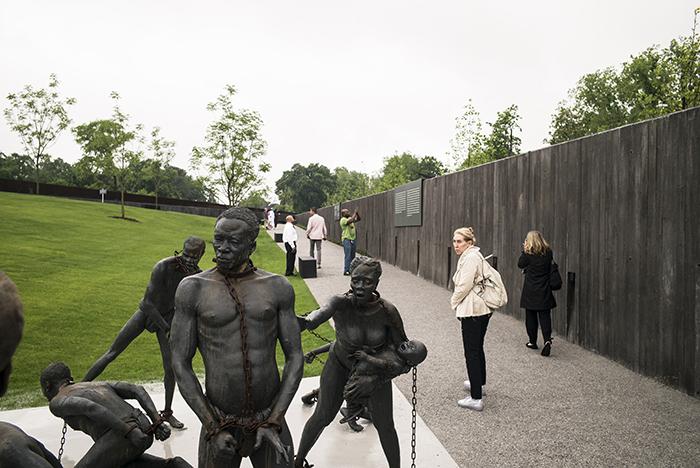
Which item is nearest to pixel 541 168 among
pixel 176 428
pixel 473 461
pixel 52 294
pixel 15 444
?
pixel 473 461

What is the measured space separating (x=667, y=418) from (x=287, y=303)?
15.6 ft

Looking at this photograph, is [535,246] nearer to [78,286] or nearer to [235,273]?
[235,273]

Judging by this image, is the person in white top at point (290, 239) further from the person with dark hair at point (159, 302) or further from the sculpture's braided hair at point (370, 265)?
the sculpture's braided hair at point (370, 265)

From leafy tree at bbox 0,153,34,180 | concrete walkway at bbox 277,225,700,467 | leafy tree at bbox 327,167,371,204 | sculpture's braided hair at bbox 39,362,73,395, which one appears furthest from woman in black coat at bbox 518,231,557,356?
leafy tree at bbox 327,167,371,204

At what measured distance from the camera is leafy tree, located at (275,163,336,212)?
289 ft

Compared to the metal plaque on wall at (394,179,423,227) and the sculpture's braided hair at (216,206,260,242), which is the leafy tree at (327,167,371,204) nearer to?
the metal plaque on wall at (394,179,423,227)

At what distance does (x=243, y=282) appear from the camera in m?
2.43

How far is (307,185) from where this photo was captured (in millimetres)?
87688

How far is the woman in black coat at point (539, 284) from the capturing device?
714 cm

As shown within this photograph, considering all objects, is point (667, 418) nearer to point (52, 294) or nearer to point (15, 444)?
point (15, 444)

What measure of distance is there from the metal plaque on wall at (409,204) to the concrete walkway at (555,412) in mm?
8250

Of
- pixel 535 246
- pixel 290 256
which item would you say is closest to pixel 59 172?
pixel 290 256

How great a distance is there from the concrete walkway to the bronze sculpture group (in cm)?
172

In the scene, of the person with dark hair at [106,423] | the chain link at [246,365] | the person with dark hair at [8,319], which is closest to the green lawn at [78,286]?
the person with dark hair at [106,423]
